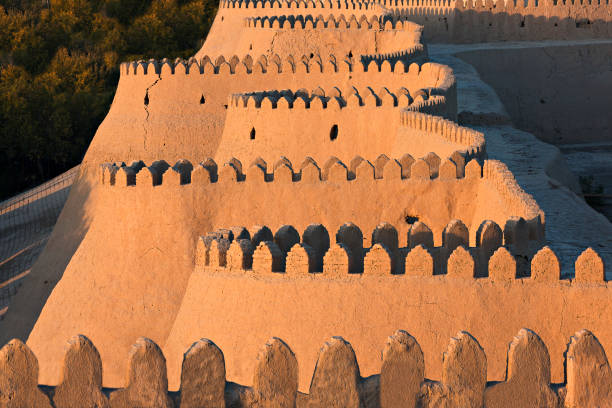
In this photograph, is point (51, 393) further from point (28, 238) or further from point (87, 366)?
point (28, 238)

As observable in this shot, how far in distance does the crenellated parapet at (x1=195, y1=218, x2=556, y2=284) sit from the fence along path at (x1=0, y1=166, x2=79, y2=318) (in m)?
16.0

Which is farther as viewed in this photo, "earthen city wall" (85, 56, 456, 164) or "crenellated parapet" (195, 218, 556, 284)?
"earthen city wall" (85, 56, 456, 164)

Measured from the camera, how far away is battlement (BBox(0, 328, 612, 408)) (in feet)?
31.1

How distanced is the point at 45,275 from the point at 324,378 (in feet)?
49.6

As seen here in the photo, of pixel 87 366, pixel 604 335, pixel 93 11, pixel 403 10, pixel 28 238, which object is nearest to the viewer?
pixel 87 366

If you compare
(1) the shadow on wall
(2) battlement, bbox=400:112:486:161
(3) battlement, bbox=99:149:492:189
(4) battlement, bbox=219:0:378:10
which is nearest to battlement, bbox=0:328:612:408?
(3) battlement, bbox=99:149:492:189

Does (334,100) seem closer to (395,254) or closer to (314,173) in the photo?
(314,173)

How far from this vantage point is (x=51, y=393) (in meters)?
9.51

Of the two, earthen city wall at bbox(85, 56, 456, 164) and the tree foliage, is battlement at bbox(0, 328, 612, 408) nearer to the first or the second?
earthen city wall at bbox(85, 56, 456, 164)

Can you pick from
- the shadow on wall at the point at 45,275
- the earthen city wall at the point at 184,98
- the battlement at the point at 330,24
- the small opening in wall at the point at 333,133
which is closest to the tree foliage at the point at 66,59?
the battlement at the point at 330,24

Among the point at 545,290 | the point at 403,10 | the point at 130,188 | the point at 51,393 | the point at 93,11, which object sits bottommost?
the point at 51,393

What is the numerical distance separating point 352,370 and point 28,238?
2742 cm

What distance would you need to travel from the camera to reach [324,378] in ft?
31.6

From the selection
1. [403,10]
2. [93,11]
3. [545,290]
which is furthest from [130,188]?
[93,11]
